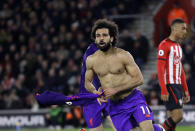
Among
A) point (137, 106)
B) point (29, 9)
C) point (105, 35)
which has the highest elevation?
point (29, 9)

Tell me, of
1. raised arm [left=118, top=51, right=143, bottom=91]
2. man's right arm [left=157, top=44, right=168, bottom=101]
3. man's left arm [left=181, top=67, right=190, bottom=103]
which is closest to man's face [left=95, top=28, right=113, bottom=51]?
raised arm [left=118, top=51, right=143, bottom=91]

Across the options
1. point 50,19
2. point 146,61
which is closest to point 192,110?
point 146,61

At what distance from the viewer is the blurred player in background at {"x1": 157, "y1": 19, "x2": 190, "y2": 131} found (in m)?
9.76

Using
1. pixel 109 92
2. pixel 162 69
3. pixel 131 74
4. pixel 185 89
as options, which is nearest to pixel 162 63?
pixel 162 69

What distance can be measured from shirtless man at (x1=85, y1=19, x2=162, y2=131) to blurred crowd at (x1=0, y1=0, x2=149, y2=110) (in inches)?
383

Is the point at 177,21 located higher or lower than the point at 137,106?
higher

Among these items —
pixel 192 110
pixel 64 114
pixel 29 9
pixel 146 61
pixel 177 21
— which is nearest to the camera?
pixel 177 21

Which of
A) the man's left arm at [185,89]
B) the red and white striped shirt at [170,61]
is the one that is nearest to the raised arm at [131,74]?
the red and white striped shirt at [170,61]

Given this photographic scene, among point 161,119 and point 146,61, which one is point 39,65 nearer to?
point 146,61

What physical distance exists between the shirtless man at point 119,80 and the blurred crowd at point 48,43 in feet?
31.9

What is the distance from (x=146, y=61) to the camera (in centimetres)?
1903

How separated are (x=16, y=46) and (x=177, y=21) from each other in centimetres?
1225

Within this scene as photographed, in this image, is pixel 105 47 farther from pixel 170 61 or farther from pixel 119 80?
pixel 170 61

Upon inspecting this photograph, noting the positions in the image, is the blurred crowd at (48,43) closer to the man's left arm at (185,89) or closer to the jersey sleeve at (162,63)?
Answer: the man's left arm at (185,89)
